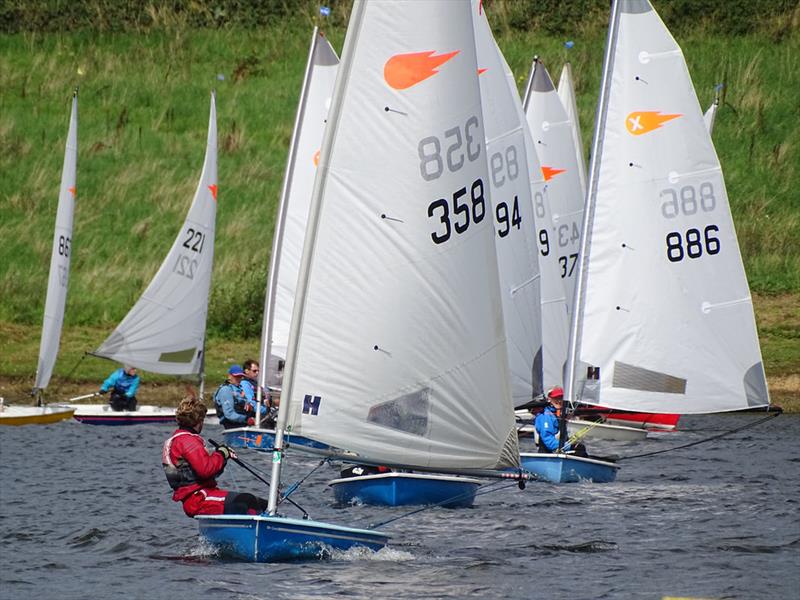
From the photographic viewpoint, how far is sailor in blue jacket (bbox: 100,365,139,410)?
2950 centimetres

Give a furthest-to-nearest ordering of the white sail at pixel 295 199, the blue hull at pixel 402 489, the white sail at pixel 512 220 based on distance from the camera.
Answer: the white sail at pixel 295 199, the white sail at pixel 512 220, the blue hull at pixel 402 489

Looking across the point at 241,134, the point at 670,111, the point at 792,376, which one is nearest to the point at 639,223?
the point at 670,111

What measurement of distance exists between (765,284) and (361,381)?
76.6 feet

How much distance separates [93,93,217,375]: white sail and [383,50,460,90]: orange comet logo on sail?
621 inches

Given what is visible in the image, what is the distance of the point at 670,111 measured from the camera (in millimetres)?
21500

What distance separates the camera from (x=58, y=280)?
3066 cm

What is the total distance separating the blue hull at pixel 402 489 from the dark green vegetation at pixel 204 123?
1510cm

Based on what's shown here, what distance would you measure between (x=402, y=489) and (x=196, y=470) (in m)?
4.01

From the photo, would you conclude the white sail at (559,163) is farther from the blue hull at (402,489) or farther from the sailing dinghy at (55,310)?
the blue hull at (402,489)

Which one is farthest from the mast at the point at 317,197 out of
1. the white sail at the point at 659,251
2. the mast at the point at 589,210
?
the white sail at the point at 659,251

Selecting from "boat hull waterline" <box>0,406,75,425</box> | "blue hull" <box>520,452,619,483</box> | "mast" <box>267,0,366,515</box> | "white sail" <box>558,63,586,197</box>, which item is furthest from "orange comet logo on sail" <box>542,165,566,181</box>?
"mast" <box>267,0,366,515</box>

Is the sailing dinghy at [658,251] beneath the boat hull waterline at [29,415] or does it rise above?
above

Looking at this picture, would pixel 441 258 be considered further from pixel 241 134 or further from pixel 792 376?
pixel 241 134

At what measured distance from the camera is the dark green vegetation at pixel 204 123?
37.3 m
